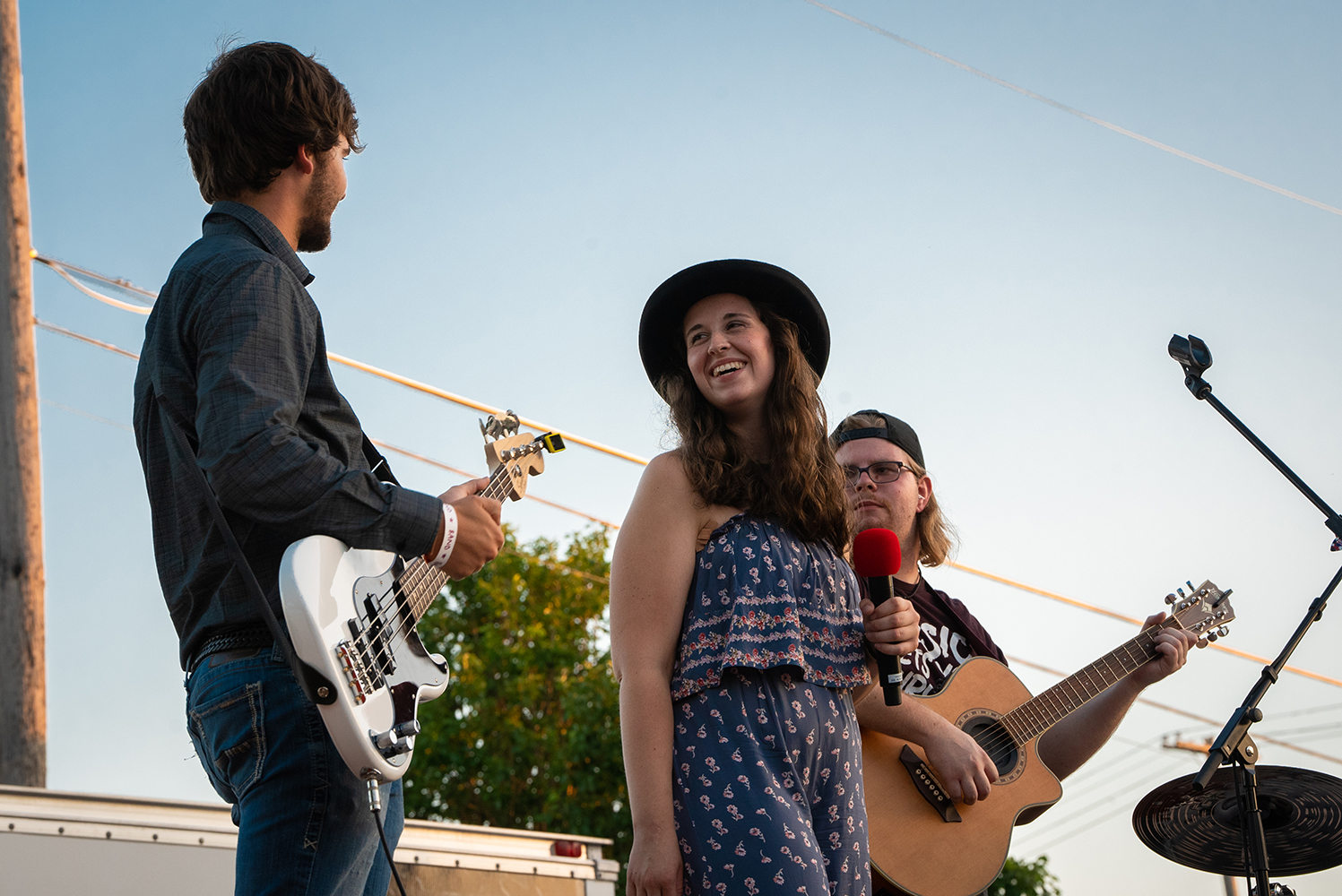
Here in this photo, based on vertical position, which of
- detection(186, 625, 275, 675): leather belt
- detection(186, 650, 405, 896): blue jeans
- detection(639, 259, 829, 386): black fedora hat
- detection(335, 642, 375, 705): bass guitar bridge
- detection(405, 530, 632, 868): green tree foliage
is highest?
detection(405, 530, 632, 868): green tree foliage

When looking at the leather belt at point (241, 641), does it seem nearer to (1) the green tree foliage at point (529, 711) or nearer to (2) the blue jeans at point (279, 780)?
(2) the blue jeans at point (279, 780)

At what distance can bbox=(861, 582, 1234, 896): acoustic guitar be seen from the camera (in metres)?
3.29

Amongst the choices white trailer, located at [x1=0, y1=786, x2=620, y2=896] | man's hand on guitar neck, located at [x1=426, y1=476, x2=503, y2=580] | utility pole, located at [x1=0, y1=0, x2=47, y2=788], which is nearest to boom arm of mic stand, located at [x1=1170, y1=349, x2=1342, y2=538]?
man's hand on guitar neck, located at [x1=426, y1=476, x2=503, y2=580]

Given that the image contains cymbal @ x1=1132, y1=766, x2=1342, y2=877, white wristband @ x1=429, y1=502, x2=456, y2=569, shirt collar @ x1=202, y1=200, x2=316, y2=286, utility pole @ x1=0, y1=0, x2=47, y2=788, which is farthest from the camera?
utility pole @ x1=0, y1=0, x2=47, y2=788

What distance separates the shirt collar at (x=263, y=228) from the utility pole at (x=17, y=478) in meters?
4.97

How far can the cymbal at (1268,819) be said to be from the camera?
3.54 m

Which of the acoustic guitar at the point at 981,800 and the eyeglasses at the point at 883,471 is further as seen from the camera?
the eyeglasses at the point at 883,471

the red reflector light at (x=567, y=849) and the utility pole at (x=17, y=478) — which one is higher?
the utility pole at (x=17, y=478)

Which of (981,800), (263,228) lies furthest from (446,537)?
(981,800)

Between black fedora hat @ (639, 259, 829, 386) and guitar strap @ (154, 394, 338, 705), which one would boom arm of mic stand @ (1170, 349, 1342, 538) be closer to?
black fedora hat @ (639, 259, 829, 386)

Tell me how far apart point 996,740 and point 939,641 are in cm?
39

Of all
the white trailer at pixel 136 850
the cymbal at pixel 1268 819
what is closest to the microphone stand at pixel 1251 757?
the cymbal at pixel 1268 819

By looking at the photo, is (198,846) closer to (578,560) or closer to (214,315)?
(214,315)

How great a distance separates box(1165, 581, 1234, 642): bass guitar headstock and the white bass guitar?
3.31m
